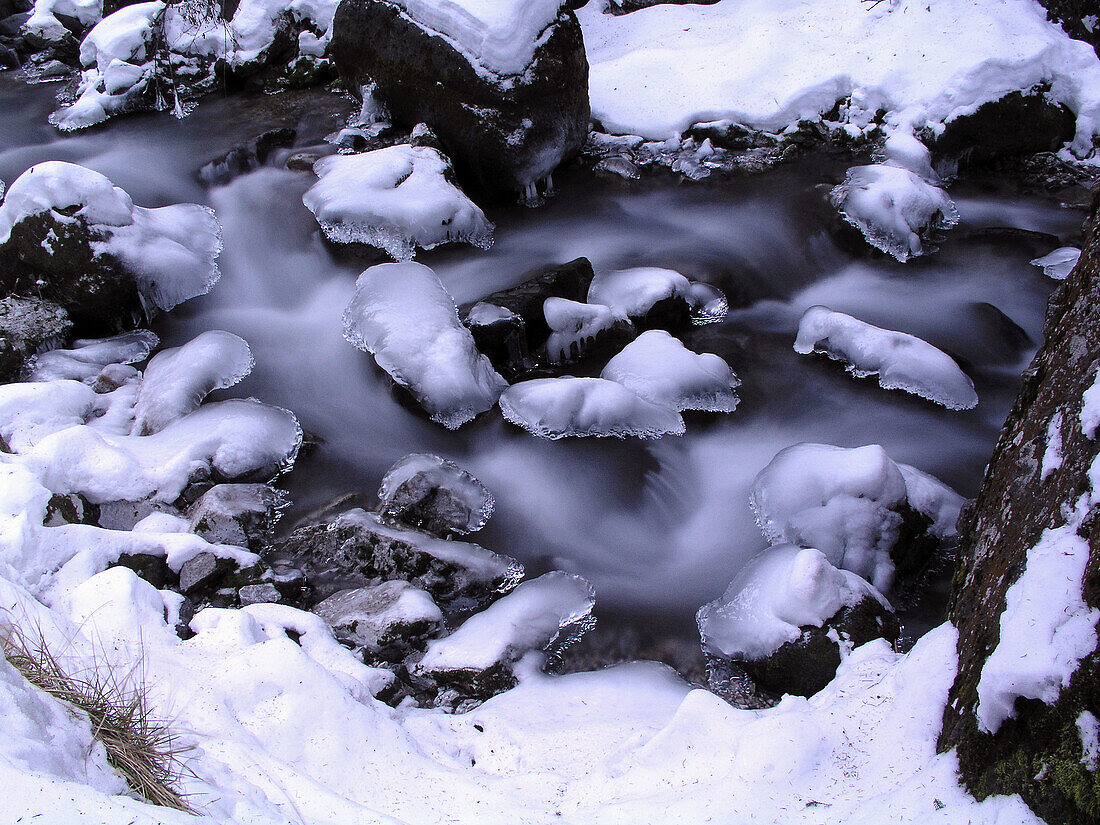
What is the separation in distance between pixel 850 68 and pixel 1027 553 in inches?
303

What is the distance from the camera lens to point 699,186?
7734mm

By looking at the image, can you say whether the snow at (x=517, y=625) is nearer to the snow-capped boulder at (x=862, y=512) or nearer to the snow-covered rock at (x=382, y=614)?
the snow-covered rock at (x=382, y=614)

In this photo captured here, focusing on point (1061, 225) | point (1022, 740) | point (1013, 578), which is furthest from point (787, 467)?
point (1061, 225)

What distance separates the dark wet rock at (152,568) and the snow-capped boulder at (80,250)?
9.14ft

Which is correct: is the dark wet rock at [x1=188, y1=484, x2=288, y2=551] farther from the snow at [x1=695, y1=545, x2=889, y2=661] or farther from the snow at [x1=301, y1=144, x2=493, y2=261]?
the snow at [x1=301, y1=144, x2=493, y2=261]

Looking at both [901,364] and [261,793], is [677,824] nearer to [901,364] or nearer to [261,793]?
[261,793]

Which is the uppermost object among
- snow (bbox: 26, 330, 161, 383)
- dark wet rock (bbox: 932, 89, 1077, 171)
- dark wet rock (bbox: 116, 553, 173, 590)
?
dark wet rock (bbox: 932, 89, 1077, 171)

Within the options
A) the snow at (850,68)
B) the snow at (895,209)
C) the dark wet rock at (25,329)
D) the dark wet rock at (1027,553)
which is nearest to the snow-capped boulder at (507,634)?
the dark wet rock at (1027,553)

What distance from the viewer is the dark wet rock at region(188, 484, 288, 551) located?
13.6 ft

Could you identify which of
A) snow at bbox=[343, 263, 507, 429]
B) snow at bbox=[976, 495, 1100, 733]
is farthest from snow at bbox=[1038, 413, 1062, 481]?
snow at bbox=[343, 263, 507, 429]

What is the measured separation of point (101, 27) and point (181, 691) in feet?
31.5

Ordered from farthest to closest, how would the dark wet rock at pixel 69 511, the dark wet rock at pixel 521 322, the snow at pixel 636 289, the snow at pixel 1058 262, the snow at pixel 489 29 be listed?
the snow at pixel 489 29 < the snow at pixel 1058 262 < the snow at pixel 636 289 < the dark wet rock at pixel 521 322 < the dark wet rock at pixel 69 511

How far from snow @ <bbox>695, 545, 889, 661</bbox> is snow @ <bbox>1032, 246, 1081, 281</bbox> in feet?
13.4

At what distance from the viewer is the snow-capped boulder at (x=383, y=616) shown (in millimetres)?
3578
